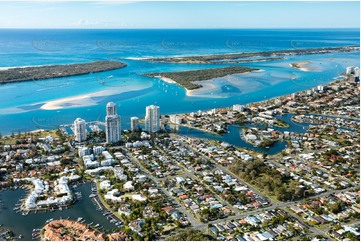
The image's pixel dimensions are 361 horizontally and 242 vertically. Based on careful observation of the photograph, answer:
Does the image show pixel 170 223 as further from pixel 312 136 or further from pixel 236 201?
pixel 312 136

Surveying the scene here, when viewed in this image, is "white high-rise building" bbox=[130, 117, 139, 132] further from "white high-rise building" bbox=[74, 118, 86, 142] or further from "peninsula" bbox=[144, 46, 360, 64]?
"peninsula" bbox=[144, 46, 360, 64]

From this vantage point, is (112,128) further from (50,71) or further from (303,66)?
(303,66)

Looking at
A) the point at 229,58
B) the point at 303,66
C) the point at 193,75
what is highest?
the point at 229,58

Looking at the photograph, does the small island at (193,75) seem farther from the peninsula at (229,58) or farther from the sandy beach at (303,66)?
the peninsula at (229,58)

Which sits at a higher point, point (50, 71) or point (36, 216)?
point (50, 71)

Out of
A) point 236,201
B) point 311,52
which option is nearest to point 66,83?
point 236,201

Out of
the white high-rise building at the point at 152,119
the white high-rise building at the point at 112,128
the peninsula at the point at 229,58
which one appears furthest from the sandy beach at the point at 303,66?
the white high-rise building at the point at 112,128

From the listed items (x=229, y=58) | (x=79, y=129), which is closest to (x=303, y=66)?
(x=229, y=58)
